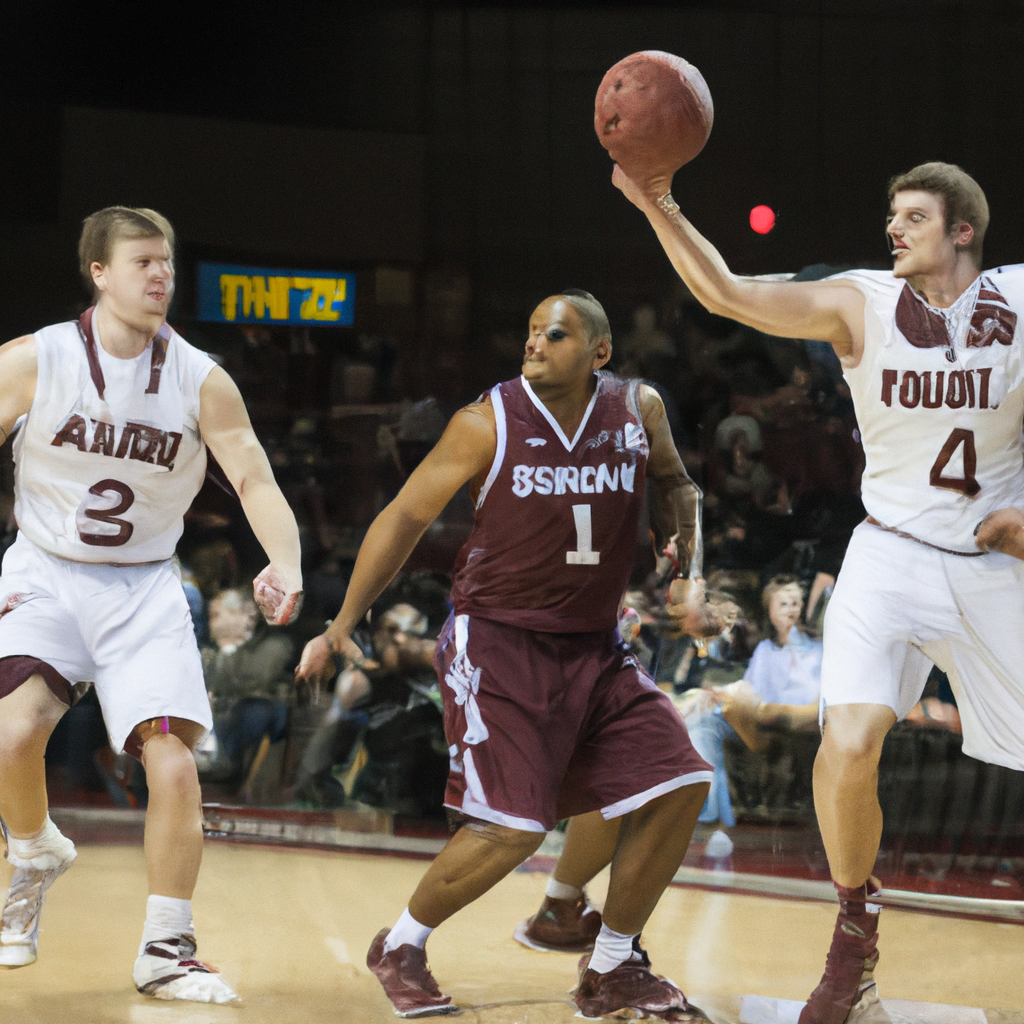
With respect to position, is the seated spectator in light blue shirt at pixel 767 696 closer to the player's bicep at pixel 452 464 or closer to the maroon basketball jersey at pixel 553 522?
the maroon basketball jersey at pixel 553 522

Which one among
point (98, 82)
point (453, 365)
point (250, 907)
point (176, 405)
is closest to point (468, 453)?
point (176, 405)

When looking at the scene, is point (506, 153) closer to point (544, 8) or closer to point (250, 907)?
point (544, 8)

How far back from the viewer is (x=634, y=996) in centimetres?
317

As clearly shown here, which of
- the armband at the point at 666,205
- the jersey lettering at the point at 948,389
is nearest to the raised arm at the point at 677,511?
the armband at the point at 666,205

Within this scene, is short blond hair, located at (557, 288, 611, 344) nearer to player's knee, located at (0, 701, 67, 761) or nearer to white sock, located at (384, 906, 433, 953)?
white sock, located at (384, 906, 433, 953)

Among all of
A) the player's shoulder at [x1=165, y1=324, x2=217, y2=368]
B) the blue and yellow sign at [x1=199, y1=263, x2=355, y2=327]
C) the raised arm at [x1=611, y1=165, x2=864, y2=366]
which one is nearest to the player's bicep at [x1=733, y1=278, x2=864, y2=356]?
the raised arm at [x1=611, y1=165, x2=864, y2=366]

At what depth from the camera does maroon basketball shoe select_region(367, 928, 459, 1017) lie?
10.5 feet

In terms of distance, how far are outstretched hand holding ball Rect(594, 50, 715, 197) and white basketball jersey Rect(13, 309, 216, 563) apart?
4.03 ft

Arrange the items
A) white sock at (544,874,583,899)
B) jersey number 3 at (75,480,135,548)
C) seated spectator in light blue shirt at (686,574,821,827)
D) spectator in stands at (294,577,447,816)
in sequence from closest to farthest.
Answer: jersey number 3 at (75,480,135,548), white sock at (544,874,583,899), seated spectator in light blue shirt at (686,574,821,827), spectator in stands at (294,577,447,816)

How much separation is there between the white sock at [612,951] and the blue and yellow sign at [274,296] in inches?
116

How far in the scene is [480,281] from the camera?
541 cm

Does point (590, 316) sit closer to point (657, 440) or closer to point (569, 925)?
point (657, 440)

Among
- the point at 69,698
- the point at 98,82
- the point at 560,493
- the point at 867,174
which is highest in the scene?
the point at 98,82

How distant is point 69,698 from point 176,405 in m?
0.77
